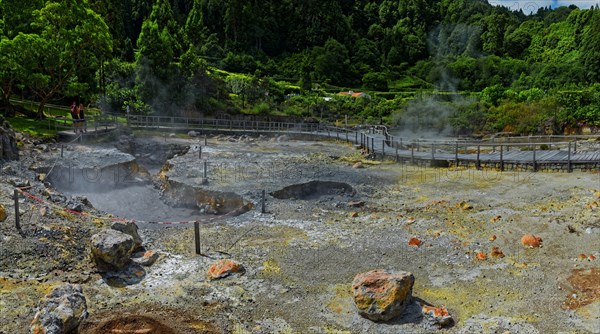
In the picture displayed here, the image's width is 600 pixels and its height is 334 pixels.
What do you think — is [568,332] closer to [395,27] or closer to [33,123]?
[33,123]

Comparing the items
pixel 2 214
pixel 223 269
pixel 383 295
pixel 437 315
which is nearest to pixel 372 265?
Answer: pixel 383 295

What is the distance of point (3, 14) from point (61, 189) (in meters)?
17.9

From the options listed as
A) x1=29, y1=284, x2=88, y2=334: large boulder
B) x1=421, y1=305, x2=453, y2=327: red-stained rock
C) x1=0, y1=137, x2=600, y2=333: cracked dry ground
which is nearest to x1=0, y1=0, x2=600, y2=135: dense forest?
x1=0, y1=137, x2=600, y2=333: cracked dry ground

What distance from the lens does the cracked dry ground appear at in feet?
29.7

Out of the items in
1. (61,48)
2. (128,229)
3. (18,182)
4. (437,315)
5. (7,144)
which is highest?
(61,48)

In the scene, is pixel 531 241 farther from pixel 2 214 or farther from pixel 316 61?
pixel 316 61

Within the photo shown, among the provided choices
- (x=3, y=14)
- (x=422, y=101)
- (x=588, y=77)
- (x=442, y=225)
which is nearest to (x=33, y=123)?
(x=3, y=14)

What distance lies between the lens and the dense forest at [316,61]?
31.1m

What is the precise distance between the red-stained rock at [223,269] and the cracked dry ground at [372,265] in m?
0.18

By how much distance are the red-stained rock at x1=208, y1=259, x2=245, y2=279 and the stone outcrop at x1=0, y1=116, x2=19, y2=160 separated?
13775mm

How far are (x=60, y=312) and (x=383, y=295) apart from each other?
18.7 feet

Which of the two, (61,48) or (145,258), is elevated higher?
(61,48)

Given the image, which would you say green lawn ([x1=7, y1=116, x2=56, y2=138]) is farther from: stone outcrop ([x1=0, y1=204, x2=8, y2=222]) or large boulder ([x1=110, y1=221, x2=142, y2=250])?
large boulder ([x1=110, y1=221, x2=142, y2=250])

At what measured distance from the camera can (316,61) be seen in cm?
7075
